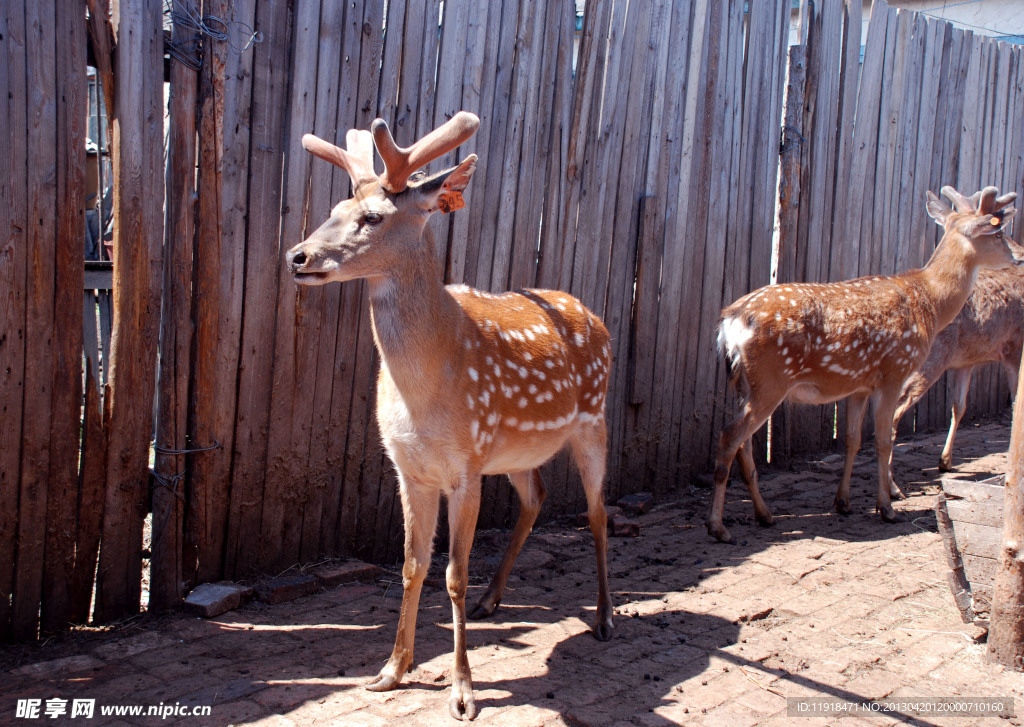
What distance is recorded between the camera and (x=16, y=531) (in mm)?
4039

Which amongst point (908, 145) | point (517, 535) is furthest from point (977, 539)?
point (908, 145)

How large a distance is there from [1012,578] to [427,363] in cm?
307

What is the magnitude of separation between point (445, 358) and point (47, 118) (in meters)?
2.20

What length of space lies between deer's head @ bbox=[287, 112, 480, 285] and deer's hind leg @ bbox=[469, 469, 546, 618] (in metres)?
1.79

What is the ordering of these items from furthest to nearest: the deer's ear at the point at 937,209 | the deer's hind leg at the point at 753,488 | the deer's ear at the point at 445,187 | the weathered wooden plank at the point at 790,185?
the deer's ear at the point at 937,209 < the weathered wooden plank at the point at 790,185 < the deer's hind leg at the point at 753,488 < the deer's ear at the point at 445,187

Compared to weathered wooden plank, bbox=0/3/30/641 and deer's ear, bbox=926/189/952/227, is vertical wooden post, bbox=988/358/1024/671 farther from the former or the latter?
deer's ear, bbox=926/189/952/227

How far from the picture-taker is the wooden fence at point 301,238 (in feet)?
13.4

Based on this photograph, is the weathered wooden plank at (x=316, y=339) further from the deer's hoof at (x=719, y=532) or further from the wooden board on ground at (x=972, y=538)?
the wooden board on ground at (x=972, y=538)

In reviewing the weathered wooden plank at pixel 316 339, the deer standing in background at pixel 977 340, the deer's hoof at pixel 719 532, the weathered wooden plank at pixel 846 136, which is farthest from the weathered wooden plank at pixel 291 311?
the deer standing in background at pixel 977 340

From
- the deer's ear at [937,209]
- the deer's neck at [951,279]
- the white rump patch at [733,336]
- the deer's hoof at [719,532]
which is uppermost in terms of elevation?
the deer's ear at [937,209]

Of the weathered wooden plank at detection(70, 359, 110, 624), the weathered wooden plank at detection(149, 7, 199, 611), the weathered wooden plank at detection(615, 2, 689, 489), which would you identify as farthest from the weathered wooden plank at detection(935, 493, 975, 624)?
the weathered wooden plank at detection(70, 359, 110, 624)

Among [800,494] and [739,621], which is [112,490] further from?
[800,494]

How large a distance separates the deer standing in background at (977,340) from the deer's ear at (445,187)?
20.1 ft

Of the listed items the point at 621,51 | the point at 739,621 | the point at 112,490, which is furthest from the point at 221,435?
the point at 621,51
